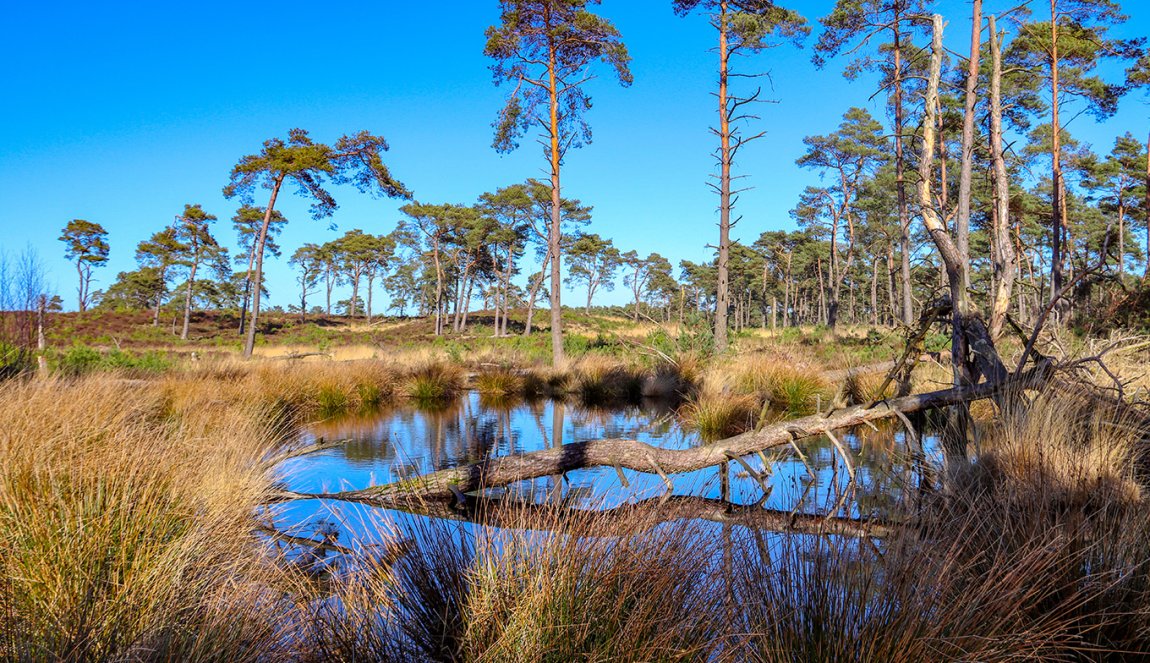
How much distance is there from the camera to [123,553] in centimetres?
211

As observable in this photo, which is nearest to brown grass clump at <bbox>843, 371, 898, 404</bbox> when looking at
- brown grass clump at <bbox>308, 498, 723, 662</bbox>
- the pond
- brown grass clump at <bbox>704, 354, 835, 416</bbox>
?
brown grass clump at <bbox>704, 354, 835, 416</bbox>

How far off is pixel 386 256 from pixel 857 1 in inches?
1585

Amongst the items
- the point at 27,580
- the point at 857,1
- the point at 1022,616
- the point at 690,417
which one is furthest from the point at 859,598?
the point at 857,1

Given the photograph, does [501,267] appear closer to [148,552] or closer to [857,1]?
[857,1]

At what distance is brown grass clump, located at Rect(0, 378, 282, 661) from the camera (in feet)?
5.72

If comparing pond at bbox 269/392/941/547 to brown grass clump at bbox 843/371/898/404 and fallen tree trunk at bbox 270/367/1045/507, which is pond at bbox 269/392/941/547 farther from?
brown grass clump at bbox 843/371/898/404

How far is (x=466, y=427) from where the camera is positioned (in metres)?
8.96

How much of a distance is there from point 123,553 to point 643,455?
11.7ft

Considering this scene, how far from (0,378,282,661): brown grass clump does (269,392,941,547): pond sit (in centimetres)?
53

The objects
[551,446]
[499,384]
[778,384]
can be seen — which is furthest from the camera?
[499,384]

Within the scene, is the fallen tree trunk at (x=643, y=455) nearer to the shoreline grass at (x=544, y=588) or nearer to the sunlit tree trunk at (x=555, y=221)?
the shoreline grass at (x=544, y=588)

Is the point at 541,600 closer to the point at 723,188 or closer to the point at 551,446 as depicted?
the point at 551,446

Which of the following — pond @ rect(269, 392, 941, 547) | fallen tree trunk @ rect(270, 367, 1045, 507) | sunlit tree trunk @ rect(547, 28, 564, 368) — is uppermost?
sunlit tree trunk @ rect(547, 28, 564, 368)

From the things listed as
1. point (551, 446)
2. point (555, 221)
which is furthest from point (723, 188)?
point (551, 446)
